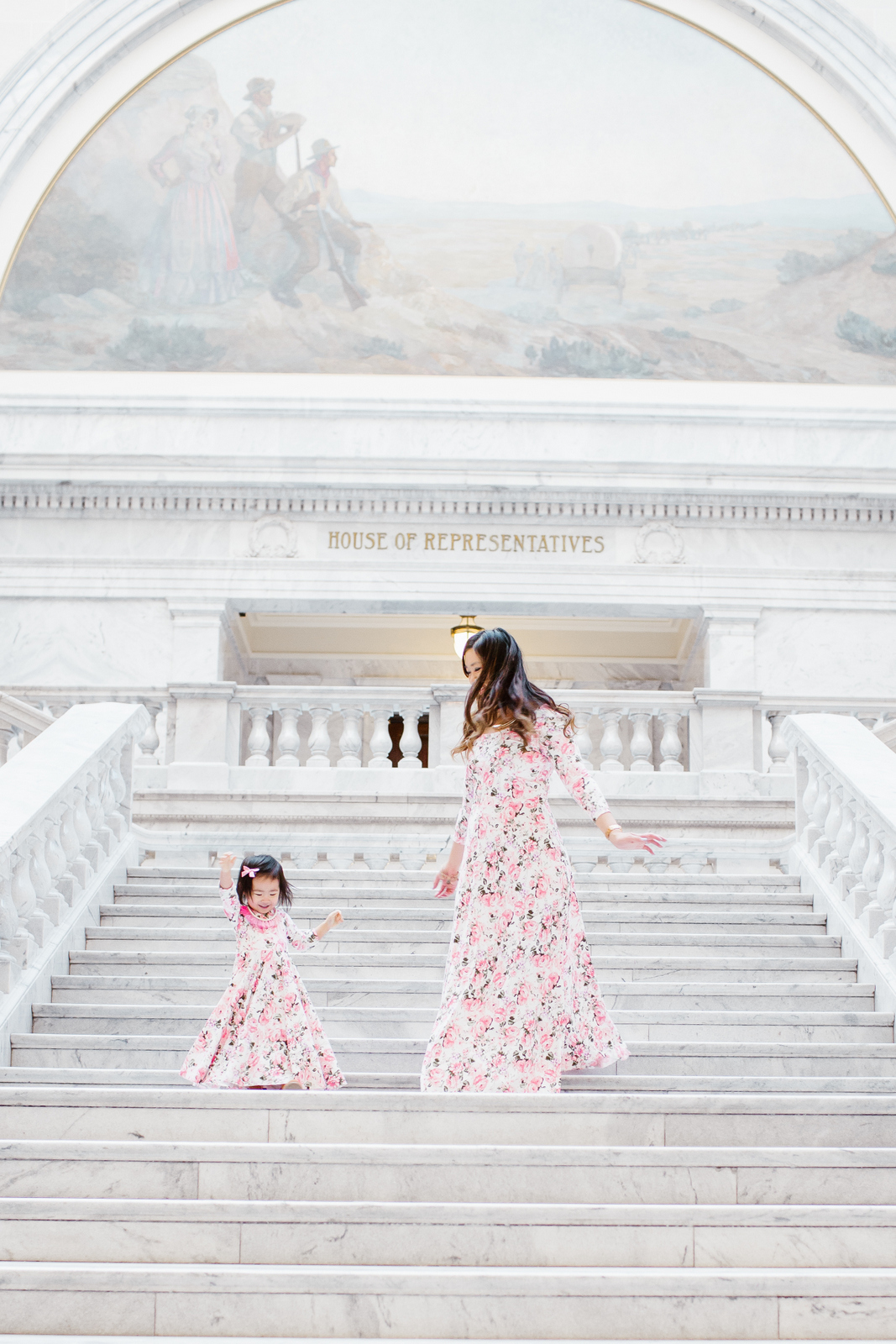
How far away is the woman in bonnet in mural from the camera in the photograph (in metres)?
15.7

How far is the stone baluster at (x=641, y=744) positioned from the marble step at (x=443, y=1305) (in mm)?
7029

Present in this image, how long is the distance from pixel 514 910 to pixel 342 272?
12.1 metres

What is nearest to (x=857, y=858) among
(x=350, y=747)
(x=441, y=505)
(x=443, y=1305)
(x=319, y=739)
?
(x=443, y=1305)

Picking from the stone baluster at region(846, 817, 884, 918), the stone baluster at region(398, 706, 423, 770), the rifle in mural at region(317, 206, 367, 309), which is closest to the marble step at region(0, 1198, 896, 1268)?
the stone baluster at region(846, 817, 884, 918)

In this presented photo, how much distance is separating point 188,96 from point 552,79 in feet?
12.7

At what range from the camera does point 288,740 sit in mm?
10672

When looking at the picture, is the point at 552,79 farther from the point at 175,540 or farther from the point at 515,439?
the point at 175,540

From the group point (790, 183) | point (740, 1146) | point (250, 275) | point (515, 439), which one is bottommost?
point (740, 1146)

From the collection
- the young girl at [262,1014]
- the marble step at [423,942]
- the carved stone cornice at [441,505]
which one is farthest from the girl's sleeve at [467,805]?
the carved stone cornice at [441,505]

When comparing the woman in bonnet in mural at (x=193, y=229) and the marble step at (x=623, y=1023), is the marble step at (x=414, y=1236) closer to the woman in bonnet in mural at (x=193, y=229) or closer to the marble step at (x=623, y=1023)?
the marble step at (x=623, y=1023)

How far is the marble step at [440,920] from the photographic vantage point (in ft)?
22.1

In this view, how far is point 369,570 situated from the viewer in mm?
13836

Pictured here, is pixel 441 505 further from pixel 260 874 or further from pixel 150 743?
pixel 260 874

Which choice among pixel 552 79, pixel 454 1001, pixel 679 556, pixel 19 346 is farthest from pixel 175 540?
pixel 454 1001
